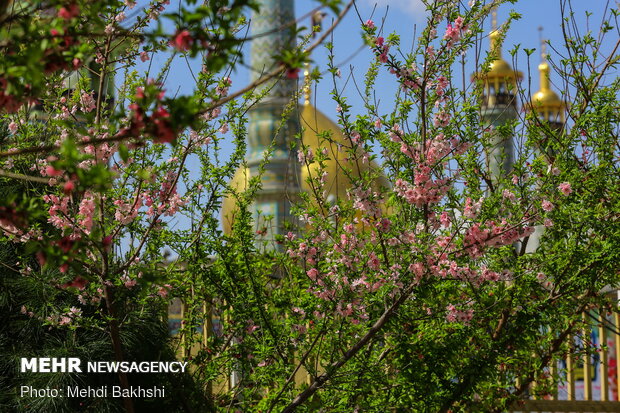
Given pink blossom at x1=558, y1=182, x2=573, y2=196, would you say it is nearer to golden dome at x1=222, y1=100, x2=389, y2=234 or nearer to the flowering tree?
the flowering tree

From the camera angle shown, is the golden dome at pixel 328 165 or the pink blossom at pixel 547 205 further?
the golden dome at pixel 328 165

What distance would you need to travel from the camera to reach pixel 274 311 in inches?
141

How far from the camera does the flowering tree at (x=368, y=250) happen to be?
9.75 feet

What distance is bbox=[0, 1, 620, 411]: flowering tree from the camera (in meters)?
2.97

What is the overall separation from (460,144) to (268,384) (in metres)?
1.21

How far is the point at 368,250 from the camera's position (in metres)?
3.19

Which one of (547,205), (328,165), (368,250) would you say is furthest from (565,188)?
(328,165)

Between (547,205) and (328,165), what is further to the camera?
(328,165)

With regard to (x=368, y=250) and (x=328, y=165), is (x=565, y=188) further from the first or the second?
(x=328, y=165)

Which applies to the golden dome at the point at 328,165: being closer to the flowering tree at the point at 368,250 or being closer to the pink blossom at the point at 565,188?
the flowering tree at the point at 368,250

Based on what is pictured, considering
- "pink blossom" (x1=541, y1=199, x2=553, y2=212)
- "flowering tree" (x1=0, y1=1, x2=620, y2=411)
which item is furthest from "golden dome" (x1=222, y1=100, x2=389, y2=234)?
"pink blossom" (x1=541, y1=199, x2=553, y2=212)

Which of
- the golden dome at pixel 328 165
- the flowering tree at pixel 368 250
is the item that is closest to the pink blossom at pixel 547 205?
the flowering tree at pixel 368 250

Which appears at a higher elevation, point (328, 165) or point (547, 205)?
point (328, 165)

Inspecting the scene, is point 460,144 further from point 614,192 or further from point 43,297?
point 43,297
